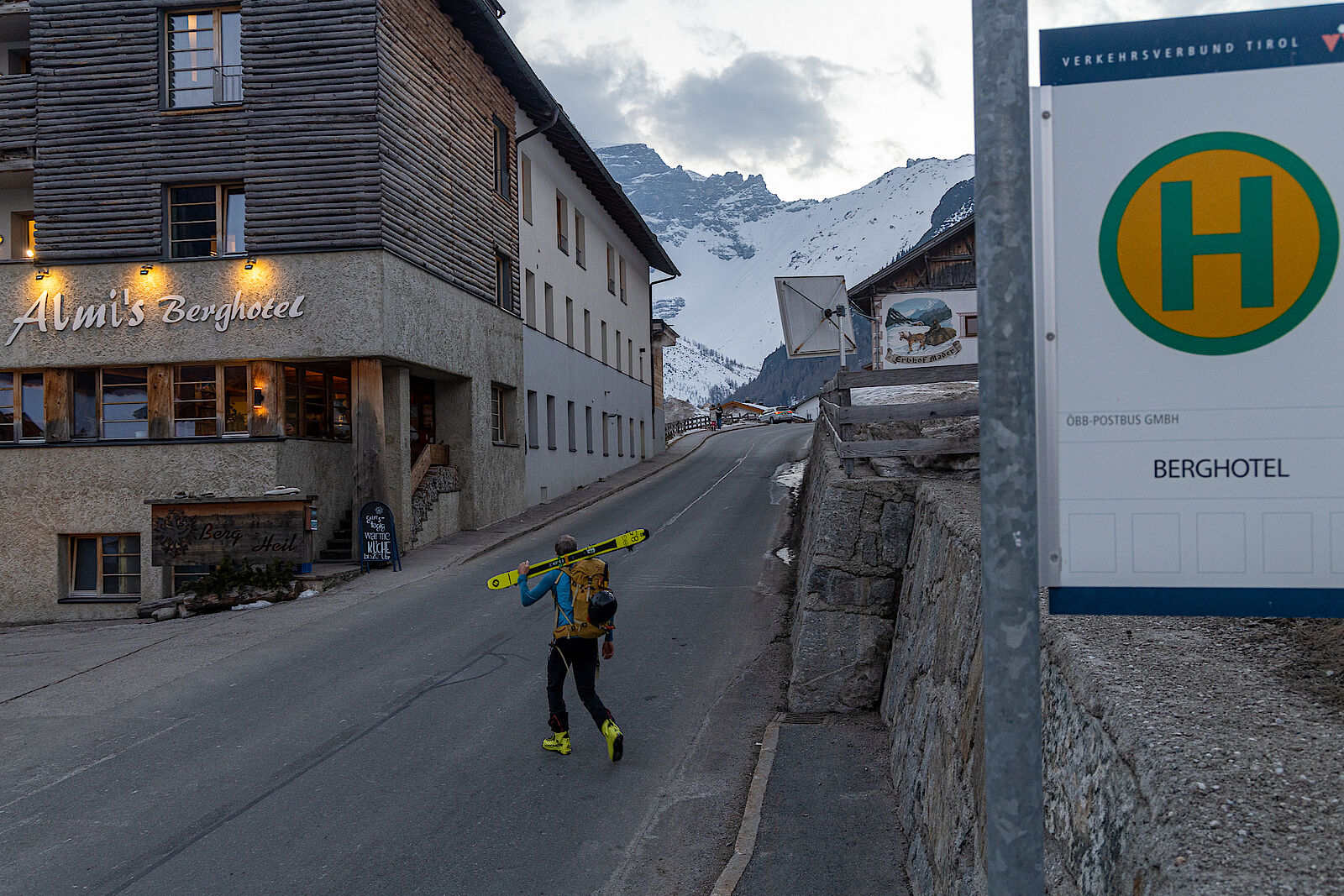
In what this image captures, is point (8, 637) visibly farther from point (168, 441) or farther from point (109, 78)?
point (109, 78)

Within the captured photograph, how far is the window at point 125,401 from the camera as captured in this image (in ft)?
64.5

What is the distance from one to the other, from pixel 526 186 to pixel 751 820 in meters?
25.3

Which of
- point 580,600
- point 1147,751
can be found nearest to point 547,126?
point 580,600

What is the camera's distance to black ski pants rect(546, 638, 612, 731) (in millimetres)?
8508

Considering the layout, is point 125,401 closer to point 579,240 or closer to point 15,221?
point 15,221

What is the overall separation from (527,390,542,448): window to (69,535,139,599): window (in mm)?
11213

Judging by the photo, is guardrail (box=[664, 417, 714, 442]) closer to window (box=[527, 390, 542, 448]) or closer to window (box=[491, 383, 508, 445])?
window (box=[527, 390, 542, 448])

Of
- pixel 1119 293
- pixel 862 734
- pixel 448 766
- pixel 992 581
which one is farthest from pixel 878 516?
pixel 992 581

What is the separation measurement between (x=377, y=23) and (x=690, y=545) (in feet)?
38.8

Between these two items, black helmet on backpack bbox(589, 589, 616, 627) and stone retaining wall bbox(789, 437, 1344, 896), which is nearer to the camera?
stone retaining wall bbox(789, 437, 1344, 896)

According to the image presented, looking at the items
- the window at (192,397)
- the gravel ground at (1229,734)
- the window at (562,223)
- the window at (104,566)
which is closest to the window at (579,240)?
the window at (562,223)

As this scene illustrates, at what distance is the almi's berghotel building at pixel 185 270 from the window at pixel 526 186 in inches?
329

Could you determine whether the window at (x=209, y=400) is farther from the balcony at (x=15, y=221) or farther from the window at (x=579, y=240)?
the window at (x=579, y=240)

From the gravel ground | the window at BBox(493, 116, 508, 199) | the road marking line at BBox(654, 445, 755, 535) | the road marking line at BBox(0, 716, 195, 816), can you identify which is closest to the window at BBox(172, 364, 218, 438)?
the road marking line at BBox(654, 445, 755, 535)
